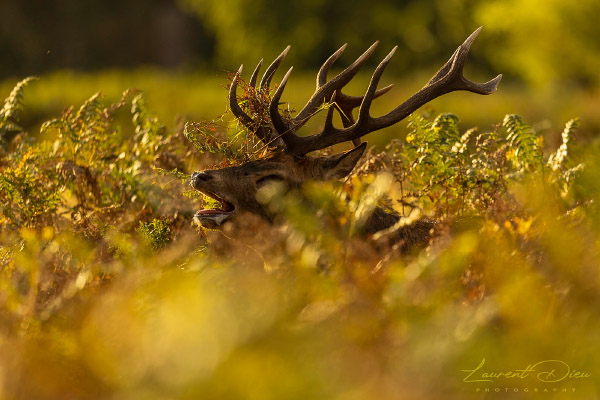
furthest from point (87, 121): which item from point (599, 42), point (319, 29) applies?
point (319, 29)

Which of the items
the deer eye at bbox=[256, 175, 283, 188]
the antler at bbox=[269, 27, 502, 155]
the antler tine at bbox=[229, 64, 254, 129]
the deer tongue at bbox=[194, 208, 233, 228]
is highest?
the antler tine at bbox=[229, 64, 254, 129]

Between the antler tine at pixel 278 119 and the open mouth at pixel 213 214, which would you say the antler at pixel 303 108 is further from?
the open mouth at pixel 213 214

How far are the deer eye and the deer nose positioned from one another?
304 mm

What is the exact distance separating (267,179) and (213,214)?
0.41 meters

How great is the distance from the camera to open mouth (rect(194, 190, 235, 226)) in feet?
18.9

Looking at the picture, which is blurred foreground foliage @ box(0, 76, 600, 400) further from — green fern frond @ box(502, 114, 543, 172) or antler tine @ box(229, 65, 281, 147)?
green fern frond @ box(502, 114, 543, 172)

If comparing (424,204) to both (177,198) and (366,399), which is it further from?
(366,399)

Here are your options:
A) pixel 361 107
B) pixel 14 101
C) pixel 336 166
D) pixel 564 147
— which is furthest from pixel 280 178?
pixel 14 101

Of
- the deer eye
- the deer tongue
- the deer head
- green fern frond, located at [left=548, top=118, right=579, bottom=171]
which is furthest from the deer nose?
green fern frond, located at [left=548, top=118, right=579, bottom=171]

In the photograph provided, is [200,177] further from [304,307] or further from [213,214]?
[304,307]

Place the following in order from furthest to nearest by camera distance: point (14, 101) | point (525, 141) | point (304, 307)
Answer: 1. point (14, 101)
2. point (525, 141)
3. point (304, 307)

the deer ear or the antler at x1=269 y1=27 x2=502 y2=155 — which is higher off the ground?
the antler at x1=269 y1=27 x2=502 y2=155

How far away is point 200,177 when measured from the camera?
5754 mm

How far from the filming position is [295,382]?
330 centimetres
